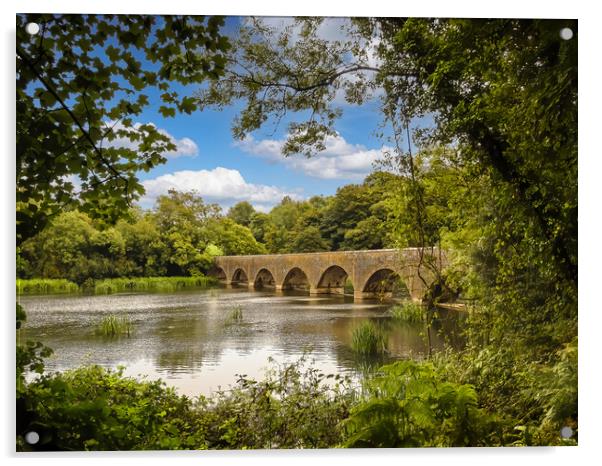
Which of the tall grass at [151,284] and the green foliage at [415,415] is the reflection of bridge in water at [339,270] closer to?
the tall grass at [151,284]

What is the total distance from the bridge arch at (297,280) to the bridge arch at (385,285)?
41cm

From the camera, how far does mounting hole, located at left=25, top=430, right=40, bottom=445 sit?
2.79 m

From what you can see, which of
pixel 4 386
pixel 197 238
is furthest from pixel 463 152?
pixel 4 386

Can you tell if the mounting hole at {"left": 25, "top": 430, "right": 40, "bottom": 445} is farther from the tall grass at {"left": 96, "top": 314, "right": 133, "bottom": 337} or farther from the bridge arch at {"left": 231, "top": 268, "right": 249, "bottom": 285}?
the bridge arch at {"left": 231, "top": 268, "right": 249, "bottom": 285}

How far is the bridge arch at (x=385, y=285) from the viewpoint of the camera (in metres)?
3.46

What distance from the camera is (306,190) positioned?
10.8 ft

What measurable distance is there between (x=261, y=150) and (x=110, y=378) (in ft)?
5.29

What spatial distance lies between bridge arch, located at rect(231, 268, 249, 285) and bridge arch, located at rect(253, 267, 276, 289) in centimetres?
11

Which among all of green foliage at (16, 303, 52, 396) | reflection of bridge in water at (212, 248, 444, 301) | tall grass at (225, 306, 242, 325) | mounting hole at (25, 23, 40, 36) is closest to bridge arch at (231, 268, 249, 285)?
reflection of bridge in water at (212, 248, 444, 301)

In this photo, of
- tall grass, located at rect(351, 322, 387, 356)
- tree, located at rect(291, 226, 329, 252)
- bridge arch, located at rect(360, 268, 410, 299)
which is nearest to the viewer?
tall grass, located at rect(351, 322, 387, 356)

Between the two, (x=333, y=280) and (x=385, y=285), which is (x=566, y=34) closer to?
(x=385, y=285)

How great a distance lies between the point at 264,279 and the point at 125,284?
0.92m

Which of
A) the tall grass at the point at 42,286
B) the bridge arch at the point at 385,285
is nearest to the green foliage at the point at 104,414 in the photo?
the tall grass at the point at 42,286
